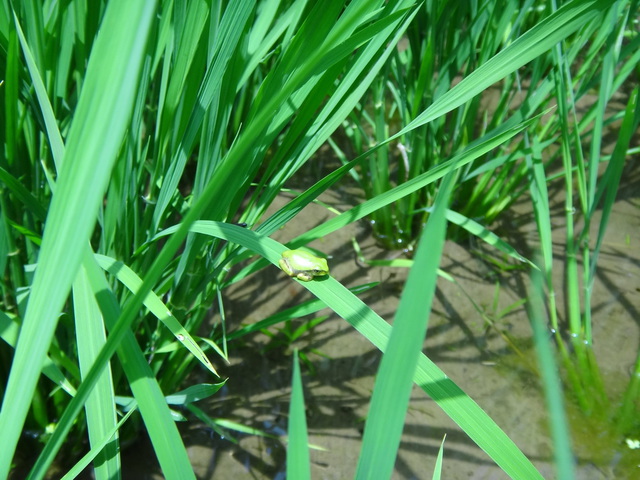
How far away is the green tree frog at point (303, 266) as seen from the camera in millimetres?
848

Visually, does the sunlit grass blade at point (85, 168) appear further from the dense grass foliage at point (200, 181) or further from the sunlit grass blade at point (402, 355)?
the sunlit grass blade at point (402, 355)

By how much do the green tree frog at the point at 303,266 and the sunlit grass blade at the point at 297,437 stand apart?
293mm

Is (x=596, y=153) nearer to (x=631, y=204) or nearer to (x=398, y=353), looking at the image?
(x=631, y=204)

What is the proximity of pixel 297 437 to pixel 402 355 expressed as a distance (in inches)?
5.5

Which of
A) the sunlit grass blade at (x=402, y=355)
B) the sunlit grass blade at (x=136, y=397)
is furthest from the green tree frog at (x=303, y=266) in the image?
the sunlit grass blade at (x=402, y=355)

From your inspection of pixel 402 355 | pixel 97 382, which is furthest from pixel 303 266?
pixel 402 355

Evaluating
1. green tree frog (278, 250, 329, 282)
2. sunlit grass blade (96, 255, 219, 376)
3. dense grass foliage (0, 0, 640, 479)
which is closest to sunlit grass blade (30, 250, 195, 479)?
dense grass foliage (0, 0, 640, 479)

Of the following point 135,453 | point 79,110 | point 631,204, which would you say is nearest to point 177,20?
point 79,110

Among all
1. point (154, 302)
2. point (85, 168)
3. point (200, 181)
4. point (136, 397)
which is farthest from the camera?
point (200, 181)

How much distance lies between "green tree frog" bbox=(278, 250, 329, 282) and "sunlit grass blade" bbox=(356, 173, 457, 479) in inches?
13.5

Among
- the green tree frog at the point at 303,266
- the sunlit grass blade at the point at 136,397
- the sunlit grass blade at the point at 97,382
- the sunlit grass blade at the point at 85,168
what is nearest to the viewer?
the sunlit grass blade at the point at 85,168

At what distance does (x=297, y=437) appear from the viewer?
54 centimetres

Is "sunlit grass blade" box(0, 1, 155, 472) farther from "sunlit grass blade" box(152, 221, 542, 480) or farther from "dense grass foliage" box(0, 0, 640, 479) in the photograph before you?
"sunlit grass blade" box(152, 221, 542, 480)

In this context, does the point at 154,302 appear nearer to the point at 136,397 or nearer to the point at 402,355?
the point at 136,397
